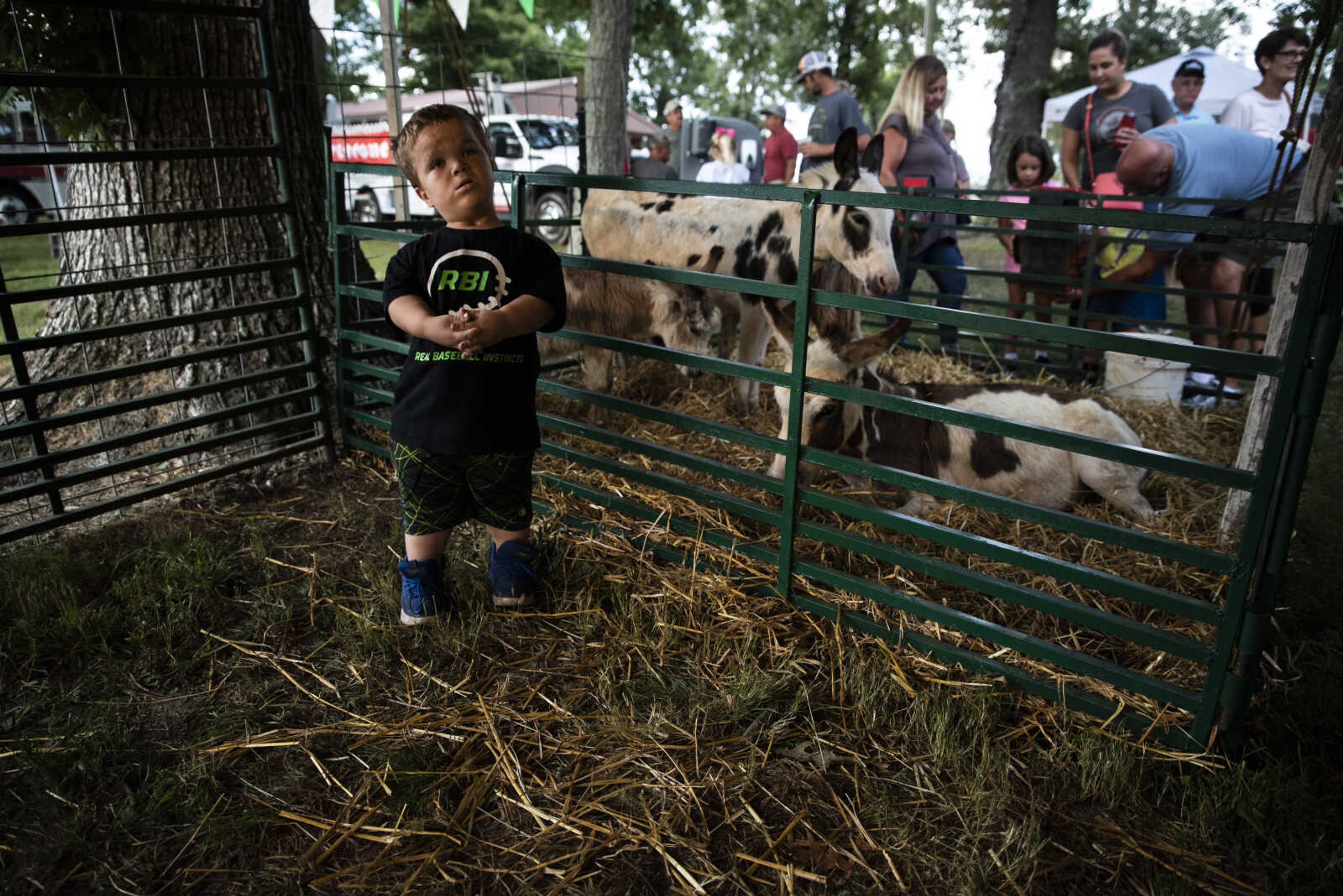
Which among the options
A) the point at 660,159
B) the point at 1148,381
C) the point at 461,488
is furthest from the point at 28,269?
the point at 1148,381

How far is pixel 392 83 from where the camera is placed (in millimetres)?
7312

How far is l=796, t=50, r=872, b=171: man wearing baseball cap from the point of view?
786cm

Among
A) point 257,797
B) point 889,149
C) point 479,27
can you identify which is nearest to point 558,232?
point 889,149

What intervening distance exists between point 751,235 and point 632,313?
0.88 meters

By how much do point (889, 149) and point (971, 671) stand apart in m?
5.94

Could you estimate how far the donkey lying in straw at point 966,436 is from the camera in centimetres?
402

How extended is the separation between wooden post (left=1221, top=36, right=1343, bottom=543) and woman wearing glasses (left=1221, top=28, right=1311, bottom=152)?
3.91 meters

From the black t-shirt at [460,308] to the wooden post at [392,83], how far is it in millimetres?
3506

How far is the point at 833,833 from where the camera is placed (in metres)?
2.36

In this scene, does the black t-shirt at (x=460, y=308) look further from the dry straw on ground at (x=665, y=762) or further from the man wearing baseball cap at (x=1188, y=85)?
the man wearing baseball cap at (x=1188, y=85)

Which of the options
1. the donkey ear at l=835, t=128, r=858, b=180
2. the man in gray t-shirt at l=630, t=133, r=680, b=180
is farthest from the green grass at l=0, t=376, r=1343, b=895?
the man in gray t-shirt at l=630, t=133, r=680, b=180

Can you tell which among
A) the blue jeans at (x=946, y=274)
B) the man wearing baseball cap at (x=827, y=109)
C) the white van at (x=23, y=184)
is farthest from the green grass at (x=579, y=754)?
the white van at (x=23, y=184)

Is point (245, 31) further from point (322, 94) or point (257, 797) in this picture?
point (257, 797)

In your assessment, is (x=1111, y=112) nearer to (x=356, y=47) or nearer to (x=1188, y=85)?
(x=1188, y=85)
